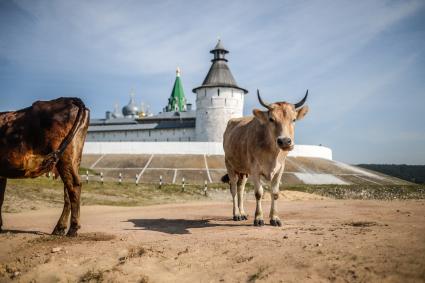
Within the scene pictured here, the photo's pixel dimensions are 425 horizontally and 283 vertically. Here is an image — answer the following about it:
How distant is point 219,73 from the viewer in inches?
2457

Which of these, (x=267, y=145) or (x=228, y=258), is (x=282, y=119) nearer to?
(x=267, y=145)

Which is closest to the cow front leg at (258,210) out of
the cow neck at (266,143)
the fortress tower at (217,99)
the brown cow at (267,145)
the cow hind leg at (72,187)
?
the brown cow at (267,145)

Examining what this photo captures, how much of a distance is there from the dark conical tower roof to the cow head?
53392 mm

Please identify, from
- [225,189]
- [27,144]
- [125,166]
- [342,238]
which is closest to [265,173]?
[342,238]

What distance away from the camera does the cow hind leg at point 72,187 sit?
684 centimetres

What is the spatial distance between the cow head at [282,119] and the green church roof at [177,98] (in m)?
85.0

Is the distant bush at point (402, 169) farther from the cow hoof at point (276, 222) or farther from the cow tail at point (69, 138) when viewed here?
the cow tail at point (69, 138)

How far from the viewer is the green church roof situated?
307ft

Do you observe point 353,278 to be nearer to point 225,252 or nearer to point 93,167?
point 225,252

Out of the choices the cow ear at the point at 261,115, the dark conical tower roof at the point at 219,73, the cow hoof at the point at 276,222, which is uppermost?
the dark conical tower roof at the point at 219,73

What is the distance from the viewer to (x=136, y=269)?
474 cm

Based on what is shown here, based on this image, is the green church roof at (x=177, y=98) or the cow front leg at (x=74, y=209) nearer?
the cow front leg at (x=74, y=209)

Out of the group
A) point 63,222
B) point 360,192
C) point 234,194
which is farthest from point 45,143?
point 360,192

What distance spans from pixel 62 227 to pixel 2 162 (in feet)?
5.21
